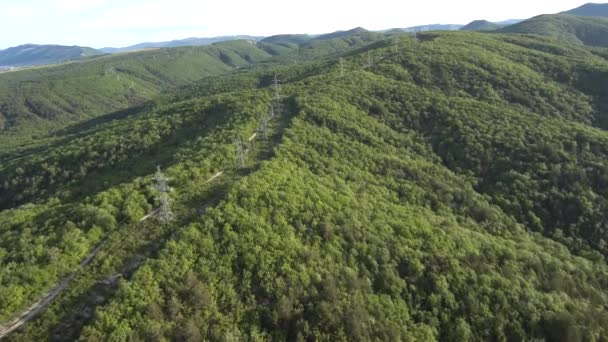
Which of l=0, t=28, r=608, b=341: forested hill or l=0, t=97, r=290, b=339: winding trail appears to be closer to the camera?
l=0, t=97, r=290, b=339: winding trail

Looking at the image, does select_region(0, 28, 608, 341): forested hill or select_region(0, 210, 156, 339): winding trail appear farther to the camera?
select_region(0, 28, 608, 341): forested hill

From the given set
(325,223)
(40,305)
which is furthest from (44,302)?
(325,223)

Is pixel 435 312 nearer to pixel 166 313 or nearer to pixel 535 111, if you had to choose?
pixel 166 313

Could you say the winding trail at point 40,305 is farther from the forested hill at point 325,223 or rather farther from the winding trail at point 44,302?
the forested hill at point 325,223

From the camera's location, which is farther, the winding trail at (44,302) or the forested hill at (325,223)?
the forested hill at (325,223)

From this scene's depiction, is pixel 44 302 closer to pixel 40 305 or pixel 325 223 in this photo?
pixel 40 305

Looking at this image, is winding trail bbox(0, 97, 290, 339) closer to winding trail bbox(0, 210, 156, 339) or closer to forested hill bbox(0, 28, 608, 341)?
winding trail bbox(0, 210, 156, 339)

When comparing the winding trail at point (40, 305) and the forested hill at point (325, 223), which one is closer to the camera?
the winding trail at point (40, 305)

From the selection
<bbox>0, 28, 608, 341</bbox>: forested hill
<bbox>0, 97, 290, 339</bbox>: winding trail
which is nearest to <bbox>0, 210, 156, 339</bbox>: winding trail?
<bbox>0, 97, 290, 339</bbox>: winding trail

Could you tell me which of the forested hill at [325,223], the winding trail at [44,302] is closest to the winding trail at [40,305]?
the winding trail at [44,302]
